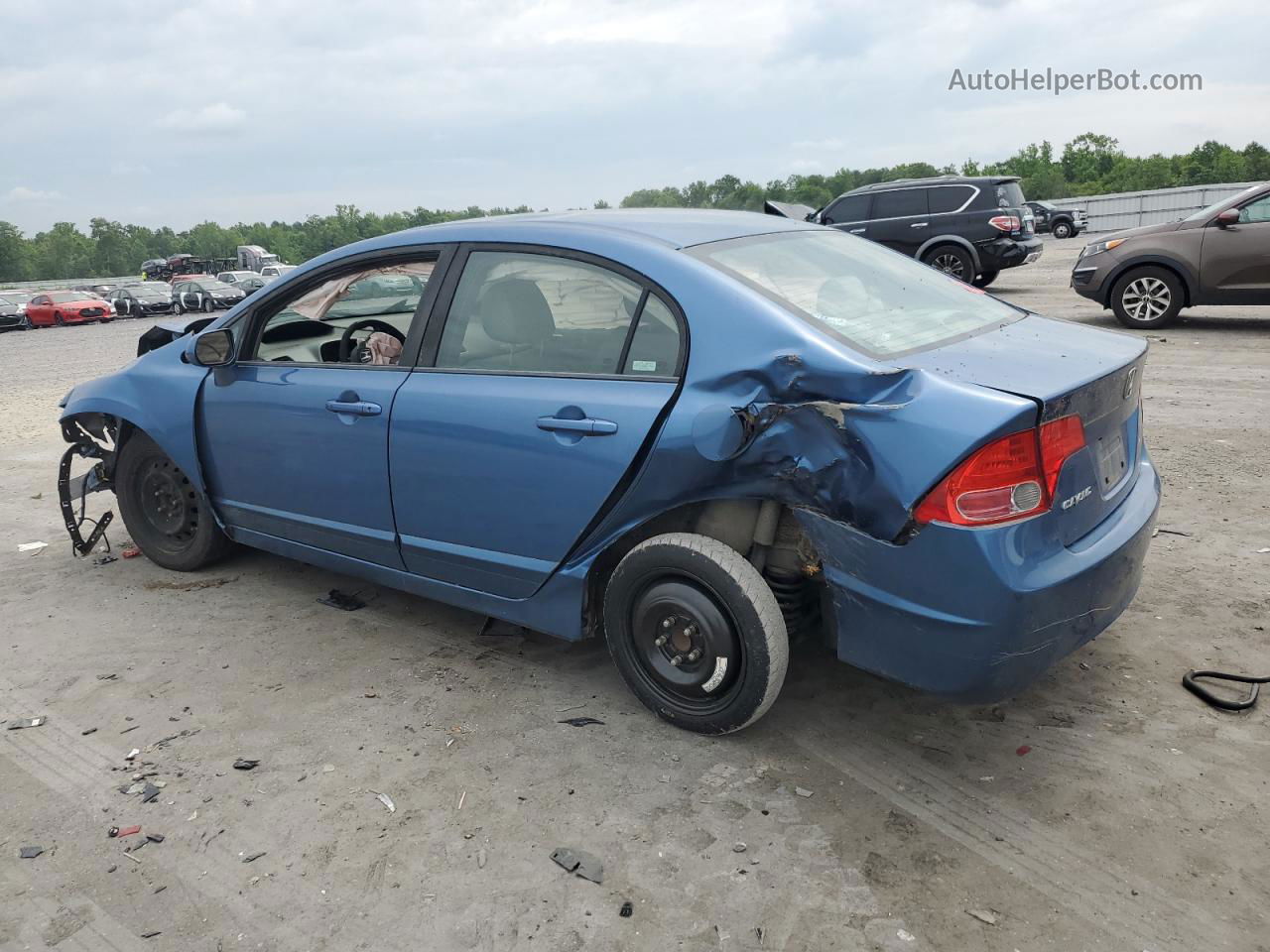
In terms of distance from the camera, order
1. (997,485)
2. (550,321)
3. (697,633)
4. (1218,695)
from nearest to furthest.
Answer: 1. (997,485)
2. (697,633)
3. (1218,695)
4. (550,321)

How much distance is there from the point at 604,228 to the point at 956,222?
1431cm

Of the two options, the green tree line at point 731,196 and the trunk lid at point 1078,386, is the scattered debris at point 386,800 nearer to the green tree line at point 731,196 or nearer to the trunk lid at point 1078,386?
the trunk lid at point 1078,386

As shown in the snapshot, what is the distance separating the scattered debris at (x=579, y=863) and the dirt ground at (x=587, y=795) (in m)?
0.04

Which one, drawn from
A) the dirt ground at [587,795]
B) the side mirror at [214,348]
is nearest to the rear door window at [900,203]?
the dirt ground at [587,795]

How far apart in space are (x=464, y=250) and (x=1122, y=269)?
9606mm

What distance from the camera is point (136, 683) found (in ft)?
12.5

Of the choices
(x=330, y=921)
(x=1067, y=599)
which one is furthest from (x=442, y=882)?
(x=1067, y=599)

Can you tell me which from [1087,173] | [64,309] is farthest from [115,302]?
[1087,173]

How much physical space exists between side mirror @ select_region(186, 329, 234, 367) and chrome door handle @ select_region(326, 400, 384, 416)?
2.53ft

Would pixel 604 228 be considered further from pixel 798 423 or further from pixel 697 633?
pixel 697 633

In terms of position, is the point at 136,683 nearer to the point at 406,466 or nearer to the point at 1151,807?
the point at 406,466

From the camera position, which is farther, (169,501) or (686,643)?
(169,501)

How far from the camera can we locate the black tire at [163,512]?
4.79 metres

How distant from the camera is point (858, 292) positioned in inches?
132
